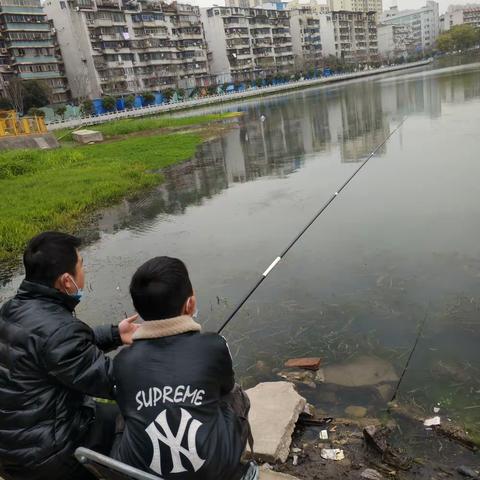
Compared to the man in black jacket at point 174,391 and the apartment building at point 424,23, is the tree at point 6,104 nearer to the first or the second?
the man in black jacket at point 174,391

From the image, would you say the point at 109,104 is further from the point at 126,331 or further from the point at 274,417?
the point at 126,331

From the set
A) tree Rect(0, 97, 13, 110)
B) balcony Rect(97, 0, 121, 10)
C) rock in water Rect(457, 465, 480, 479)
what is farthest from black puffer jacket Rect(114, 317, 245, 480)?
balcony Rect(97, 0, 121, 10)

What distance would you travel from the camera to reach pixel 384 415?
3.67m

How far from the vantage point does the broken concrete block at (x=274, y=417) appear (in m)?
3.23

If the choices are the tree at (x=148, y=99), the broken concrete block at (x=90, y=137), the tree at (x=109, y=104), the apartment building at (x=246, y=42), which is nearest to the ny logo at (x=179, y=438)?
the broken concrete block at (x=90, y=137)

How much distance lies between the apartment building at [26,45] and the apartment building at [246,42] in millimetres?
33810

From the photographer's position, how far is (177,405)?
180cm

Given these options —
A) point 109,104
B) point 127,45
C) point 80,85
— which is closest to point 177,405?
point 109,104

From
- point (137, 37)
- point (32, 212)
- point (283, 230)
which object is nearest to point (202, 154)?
point (32, 212)

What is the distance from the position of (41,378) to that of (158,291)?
70cm

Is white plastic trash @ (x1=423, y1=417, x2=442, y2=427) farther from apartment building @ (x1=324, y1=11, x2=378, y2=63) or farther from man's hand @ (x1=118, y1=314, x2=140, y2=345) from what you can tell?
apartment building @ (x1=324, y1=11, x2=378, y2=63)

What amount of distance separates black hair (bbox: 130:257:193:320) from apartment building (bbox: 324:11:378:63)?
132 m

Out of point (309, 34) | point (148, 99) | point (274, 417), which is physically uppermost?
point (309, 34)

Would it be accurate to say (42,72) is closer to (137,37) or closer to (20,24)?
(20,24)
